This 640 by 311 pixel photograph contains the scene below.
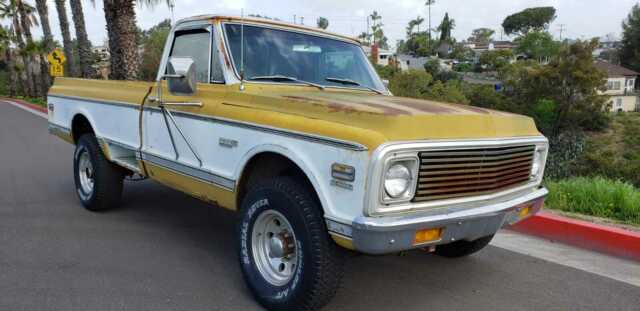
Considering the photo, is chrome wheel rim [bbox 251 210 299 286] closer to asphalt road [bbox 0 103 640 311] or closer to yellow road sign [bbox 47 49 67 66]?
asphalt road [bbox 0 103 640 311]

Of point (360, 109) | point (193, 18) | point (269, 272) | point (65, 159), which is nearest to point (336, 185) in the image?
point (360, 109)

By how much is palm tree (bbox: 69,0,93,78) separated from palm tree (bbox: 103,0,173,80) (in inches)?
267

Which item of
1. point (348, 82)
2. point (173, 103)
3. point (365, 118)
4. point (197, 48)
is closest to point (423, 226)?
point (365, 118)

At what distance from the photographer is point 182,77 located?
13.1ft

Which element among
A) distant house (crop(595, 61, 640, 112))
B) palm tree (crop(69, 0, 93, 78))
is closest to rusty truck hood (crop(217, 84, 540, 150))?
palm tree (crop(69, 0, 93, 78))

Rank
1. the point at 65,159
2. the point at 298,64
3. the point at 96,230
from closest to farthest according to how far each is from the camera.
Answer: the point at 298,64 → the point at 96,230 → the point at 65,159

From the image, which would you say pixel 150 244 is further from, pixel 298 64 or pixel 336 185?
pixel 336 185

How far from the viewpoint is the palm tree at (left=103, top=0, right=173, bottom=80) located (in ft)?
38.4

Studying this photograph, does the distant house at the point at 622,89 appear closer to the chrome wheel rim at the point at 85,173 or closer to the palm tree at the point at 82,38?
the palm tree at the point at 82,38

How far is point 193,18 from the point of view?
450cm

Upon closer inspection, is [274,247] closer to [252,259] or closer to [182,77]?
Answer: [252,259]

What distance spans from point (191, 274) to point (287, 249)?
3.53ft

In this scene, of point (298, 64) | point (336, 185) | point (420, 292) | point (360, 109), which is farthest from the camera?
point (298, 64)

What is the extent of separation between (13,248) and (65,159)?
17.6 ft
